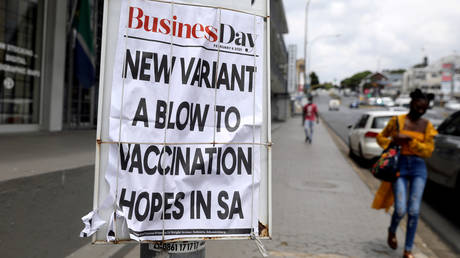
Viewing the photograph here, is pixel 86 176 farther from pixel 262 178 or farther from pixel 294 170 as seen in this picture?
pixel 294 170

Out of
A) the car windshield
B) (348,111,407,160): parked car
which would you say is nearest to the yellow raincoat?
(348,111,407,160): parked car

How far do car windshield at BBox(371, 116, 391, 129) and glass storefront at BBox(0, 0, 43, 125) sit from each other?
31.3 ft

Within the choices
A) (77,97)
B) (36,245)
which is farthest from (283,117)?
(36,245)

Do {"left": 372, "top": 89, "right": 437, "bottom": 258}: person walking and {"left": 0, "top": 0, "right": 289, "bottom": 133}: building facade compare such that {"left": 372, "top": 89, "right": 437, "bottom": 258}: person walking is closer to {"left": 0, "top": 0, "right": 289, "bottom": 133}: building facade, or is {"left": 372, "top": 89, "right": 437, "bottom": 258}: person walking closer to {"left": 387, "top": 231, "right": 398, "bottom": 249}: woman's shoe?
{"left": 387, "top": 231, "right": 398, "bottom": 249}: woman's shoe

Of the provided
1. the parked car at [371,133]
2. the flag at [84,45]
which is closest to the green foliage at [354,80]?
the parked car at [371,133]

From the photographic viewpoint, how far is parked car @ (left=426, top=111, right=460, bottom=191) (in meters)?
6.00

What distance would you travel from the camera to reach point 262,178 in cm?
222

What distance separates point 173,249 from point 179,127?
66cm

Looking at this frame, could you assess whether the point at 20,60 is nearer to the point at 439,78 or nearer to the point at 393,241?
the point at 393,241

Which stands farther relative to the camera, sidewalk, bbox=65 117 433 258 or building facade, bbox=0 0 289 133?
building facade, bbox=0 0 289 133

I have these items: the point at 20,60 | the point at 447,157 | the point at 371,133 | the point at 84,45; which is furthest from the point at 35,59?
the point at 447,157

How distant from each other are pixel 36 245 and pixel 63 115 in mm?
10182

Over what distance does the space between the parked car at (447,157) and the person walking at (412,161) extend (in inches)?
91.5

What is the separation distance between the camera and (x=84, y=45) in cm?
1150
